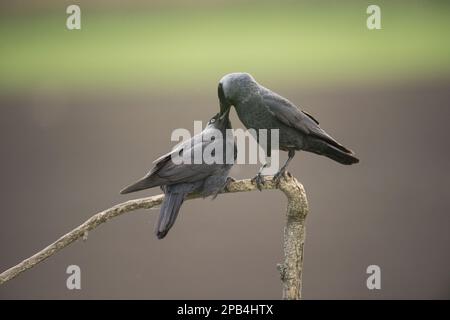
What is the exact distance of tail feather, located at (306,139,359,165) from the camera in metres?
2.70

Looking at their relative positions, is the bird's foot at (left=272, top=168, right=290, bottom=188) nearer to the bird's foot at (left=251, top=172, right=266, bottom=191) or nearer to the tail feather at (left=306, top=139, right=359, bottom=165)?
the bird's foot at (left=251, top=172, right=266, bottom=191)

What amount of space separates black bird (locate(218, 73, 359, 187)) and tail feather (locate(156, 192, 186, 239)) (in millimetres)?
409

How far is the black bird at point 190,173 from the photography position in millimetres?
2549

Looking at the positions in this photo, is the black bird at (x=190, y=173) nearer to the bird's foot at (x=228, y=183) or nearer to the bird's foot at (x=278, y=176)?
the bird's foot at (x=228, y=183)

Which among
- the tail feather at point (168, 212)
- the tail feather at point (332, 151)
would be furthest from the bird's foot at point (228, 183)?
the tail feather at point (332, 151)

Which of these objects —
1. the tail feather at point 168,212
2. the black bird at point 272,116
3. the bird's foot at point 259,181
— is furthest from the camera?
the bird's foot at point 259,181

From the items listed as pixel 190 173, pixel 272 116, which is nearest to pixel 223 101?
pixel 272 116

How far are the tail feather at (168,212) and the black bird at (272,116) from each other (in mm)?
409

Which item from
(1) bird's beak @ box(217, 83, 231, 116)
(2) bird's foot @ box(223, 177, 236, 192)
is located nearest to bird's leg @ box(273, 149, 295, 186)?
(2) bird's foot @ box(223, 177, 236, 192)

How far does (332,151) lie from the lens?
107 inches

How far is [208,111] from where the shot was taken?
11.6ft

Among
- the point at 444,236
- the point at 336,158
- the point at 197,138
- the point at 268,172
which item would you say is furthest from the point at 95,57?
the point at 444,236

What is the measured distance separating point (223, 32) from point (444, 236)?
1.82 meters
